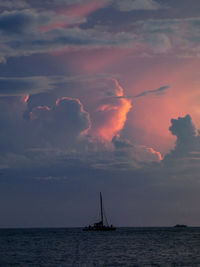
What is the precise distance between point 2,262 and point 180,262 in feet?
106

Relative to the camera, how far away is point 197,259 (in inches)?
3073

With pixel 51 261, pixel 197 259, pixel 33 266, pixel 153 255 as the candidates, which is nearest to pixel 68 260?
pixel 51 261

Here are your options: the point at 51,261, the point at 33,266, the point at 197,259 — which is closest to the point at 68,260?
the point at 51,261

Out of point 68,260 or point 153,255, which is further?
point 153,255

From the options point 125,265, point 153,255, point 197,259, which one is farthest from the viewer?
point 153,255

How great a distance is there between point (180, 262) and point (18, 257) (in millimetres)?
34153

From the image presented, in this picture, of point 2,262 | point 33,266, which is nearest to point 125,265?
point 33,266

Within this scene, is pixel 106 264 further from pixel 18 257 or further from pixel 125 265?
pixel 18 257

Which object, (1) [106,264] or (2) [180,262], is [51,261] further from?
(2) [180,262]

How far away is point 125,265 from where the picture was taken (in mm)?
70188

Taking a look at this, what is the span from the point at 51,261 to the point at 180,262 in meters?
23.3

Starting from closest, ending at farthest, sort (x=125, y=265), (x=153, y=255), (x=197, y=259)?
1. (x=125, y=265)
2. (x=197, y=259)
3. (x=153, y=255)

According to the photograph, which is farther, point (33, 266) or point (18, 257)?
point (18, 257)

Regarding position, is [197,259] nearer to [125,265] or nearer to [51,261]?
[125,265]
